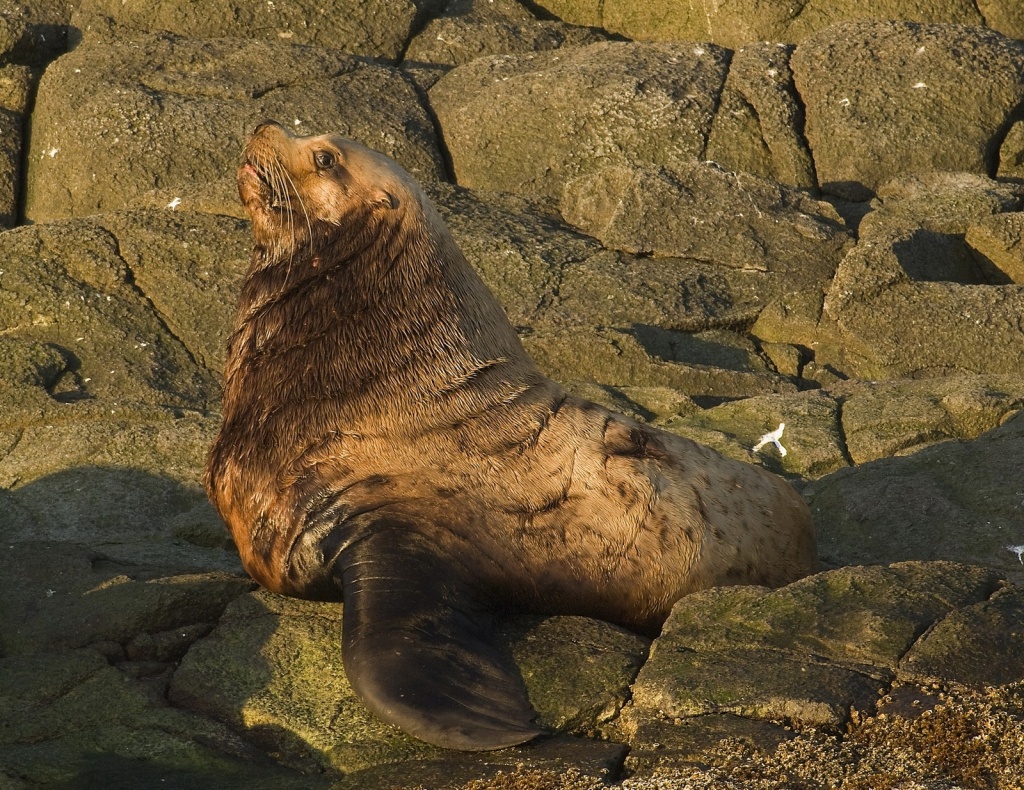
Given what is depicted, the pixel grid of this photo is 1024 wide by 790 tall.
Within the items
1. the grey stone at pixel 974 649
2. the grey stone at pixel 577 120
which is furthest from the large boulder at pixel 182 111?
the grey stone at pixel 974 649

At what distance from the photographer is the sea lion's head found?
5.57 m

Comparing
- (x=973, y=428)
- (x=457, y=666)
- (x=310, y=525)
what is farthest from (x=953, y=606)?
(x=973, y=428)

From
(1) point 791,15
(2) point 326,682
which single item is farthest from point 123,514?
(1) point 791,15

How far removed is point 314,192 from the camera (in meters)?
5.65

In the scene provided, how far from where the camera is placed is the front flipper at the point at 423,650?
397 cm

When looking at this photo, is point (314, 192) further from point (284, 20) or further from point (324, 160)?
point (284, 20)

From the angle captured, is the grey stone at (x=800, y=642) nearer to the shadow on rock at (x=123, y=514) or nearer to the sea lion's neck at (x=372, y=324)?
the sea lion's neck at (x=372, y=324)

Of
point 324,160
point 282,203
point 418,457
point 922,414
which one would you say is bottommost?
point 922,414

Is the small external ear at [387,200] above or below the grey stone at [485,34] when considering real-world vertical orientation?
above

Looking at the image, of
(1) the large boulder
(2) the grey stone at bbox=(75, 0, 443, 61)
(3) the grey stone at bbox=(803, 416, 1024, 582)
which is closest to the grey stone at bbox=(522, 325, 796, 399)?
(3) the grey stone at bbox=(803, 416, 1024, 582)

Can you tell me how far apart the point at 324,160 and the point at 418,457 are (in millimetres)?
1345

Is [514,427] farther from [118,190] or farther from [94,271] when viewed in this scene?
[118,190]

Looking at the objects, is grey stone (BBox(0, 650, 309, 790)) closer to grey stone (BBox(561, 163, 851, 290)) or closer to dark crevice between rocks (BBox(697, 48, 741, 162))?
grey stone (BBox(561, 163, 851, 290))

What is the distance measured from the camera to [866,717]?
12.8 ft
